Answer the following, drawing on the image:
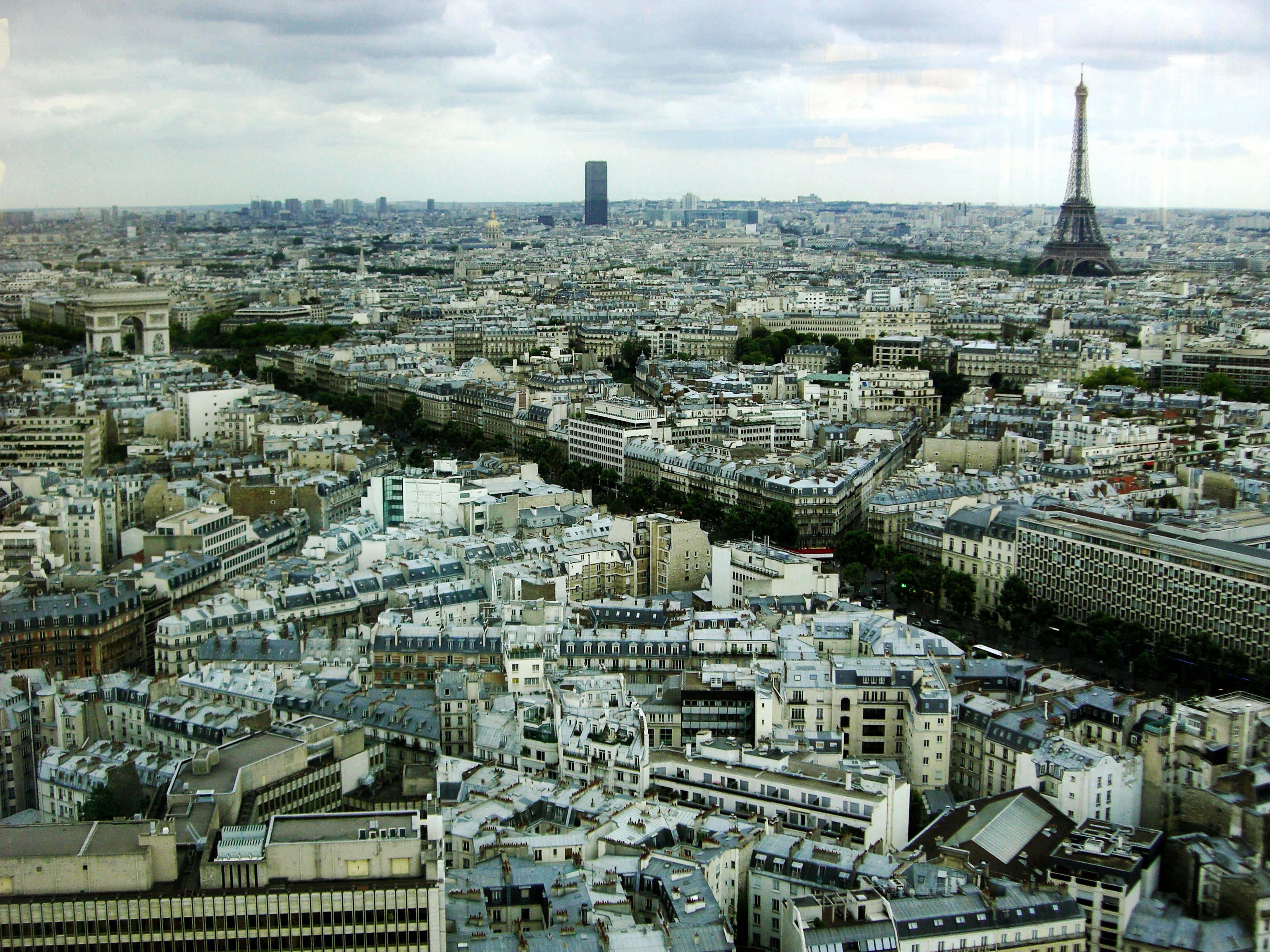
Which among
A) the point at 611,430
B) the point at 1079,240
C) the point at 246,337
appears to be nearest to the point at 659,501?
the point at 611,430

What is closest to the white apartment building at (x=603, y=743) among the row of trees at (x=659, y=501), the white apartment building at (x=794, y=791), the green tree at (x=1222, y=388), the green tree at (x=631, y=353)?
the white apartment building at (x=794, y=791)

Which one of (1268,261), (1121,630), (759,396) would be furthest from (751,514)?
(1268,261)

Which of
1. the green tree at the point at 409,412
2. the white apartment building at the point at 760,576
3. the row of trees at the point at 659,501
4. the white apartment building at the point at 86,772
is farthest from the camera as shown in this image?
the green tree at the point at 409,412

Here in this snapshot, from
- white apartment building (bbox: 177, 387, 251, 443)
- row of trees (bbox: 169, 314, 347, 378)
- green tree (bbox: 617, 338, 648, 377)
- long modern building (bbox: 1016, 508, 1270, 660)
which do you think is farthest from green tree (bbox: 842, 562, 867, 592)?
row of trees (bbox: 169, 314, 347, 378)

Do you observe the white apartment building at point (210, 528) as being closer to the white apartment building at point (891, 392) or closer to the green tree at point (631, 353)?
the white apartment building at point (891, 392)

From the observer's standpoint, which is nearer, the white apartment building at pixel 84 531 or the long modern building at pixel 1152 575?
the long modern building at pixel 1152 575

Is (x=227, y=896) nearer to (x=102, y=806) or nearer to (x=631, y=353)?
(x=102, y=806)

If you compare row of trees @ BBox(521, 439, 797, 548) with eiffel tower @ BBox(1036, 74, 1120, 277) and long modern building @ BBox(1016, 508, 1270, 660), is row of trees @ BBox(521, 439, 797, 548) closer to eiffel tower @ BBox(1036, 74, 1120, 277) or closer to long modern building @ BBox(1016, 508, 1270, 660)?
long modern building @ BBox(1016, 508, 1270, 660)
